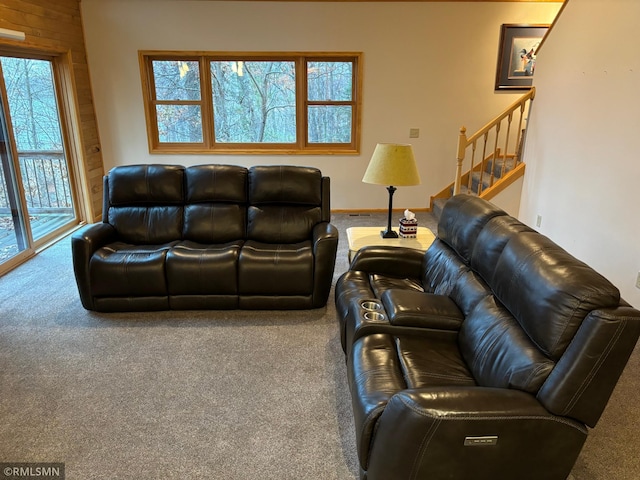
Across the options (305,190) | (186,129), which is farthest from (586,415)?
(186,129)

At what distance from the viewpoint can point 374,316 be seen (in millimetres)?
2242

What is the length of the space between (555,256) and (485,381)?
0.58 metres

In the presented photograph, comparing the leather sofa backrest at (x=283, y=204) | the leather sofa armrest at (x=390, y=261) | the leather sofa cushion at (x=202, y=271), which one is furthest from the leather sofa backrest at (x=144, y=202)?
the leather sofa armrest at (x=390, y=261)

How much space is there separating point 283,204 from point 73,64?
3.51 metres

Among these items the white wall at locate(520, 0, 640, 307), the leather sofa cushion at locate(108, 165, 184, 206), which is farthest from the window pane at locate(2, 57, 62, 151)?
the white wall at locate(520, 0, 640, 307)

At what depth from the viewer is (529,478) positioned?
5.15ft

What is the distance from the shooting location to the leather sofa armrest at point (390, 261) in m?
2.93

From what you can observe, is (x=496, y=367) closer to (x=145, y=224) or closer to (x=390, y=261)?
(x=390, y=261)

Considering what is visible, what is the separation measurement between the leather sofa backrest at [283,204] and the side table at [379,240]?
1.13 feet

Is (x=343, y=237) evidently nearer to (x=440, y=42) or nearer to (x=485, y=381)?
(x=440, y=42)

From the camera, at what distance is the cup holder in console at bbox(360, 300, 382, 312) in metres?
2.31

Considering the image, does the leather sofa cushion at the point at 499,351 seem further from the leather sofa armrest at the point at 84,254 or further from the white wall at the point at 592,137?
the leather sofa armrest at the point at 84,254

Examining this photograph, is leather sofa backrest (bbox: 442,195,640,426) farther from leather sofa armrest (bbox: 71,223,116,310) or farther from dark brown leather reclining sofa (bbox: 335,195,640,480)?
leather sofa armrest (bbox: 71,223,116,310)

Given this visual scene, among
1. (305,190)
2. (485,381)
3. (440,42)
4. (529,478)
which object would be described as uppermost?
(440,42)
